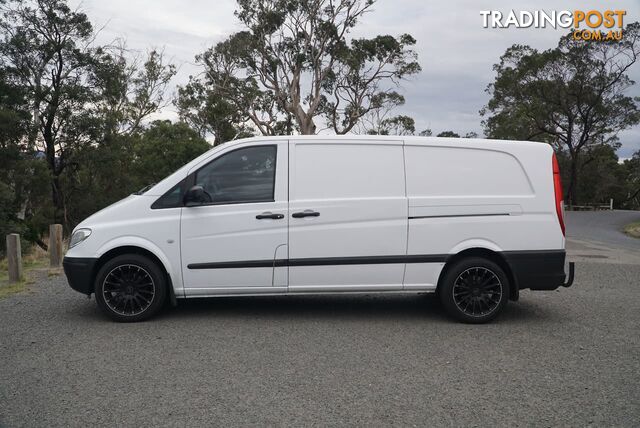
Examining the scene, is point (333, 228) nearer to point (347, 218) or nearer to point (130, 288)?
point (347, 218)

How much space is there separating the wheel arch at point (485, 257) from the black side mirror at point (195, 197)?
8.55 feet

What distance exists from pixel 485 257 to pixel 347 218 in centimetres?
155

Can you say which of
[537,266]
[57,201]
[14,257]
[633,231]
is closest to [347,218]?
[537,266]

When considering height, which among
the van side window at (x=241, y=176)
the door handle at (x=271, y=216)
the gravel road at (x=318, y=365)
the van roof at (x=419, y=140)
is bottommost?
the gravel road at (x=318, y=365)

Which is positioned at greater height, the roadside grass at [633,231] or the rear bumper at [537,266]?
the rear bumper at [537,266]

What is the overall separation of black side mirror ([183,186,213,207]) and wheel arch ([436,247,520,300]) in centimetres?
261

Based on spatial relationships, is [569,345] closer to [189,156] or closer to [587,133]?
[189,156]

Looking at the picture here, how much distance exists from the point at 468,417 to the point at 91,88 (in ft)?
107

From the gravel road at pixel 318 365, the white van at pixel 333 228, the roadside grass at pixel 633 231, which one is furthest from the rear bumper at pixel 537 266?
the roadside grass at pixel 633 231

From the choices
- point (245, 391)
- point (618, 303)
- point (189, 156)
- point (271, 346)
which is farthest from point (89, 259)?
point (189, 156)

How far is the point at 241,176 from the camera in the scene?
20.3 feet

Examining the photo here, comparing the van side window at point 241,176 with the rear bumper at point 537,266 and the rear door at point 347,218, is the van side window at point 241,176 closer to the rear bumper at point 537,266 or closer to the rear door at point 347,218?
the rear door at point 347,218

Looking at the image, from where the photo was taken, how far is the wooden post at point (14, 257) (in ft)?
28.2

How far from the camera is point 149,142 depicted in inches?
1569
